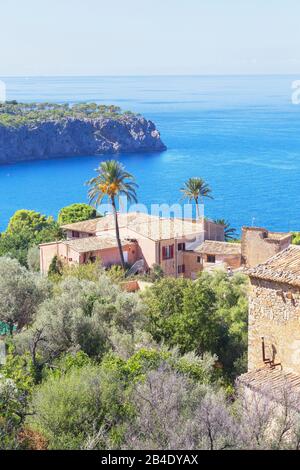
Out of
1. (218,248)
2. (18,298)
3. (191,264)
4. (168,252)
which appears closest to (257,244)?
(218,248)

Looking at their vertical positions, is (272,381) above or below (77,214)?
below

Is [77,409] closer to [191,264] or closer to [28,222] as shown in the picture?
[191,264]

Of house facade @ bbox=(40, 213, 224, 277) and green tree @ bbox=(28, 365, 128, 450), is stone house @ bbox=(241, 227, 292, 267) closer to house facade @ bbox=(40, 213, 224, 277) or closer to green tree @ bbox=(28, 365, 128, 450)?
house facade @ bbox=(40, 213, 224, 277)

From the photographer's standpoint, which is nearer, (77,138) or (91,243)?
(91,243)

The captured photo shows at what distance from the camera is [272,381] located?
38.4 feet

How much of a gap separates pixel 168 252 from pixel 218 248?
10.00 ft

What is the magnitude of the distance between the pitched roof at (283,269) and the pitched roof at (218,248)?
83.1ft

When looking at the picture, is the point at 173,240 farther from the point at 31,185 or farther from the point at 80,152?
the point at 80,152

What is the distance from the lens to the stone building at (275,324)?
11.9 meters

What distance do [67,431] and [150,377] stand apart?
5.54 feet

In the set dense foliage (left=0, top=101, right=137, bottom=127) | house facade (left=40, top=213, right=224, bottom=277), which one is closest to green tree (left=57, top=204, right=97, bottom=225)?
Result: house facade (left=40, top=213, right=224, bottom=277)

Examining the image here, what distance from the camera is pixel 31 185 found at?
133 metres

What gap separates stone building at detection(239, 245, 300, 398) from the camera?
11898 mm

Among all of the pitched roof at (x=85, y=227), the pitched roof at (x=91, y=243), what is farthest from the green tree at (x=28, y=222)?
the pitched roof at (x=91, y=243)
